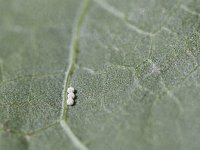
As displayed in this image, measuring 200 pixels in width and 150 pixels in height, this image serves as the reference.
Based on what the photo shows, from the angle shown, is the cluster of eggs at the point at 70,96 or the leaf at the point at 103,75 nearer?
the leaf at the point at 103,75

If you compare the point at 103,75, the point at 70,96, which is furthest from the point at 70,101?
the point at 103,75

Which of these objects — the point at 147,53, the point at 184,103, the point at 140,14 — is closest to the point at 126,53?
the point at 147,53

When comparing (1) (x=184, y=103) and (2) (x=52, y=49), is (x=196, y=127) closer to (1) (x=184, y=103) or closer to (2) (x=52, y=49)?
(1) (x=184, y=103)

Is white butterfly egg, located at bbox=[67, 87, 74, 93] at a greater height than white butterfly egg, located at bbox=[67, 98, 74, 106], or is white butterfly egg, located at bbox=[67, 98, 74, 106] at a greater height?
white butterfly egg, located at bbox=[67, 87, 74, 93]

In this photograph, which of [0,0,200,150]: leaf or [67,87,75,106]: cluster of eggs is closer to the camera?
[0,0,200,150]: leaf

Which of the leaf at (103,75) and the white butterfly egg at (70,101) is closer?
the leaf at (103,75)

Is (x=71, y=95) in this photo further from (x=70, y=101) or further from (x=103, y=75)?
(x=103, y=75)

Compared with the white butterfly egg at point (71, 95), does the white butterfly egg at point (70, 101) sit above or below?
below

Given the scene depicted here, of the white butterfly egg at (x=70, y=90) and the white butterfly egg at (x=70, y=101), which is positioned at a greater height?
the white butterfly egg at (x=70, y=90)

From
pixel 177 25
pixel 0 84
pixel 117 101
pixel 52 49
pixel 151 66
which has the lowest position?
pixel 0 84
